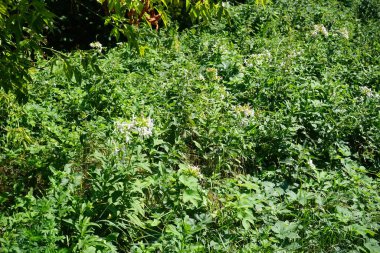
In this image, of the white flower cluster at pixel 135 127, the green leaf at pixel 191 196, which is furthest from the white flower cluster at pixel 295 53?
the green leaf at pixel 191 196

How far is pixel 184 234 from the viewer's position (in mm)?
2863

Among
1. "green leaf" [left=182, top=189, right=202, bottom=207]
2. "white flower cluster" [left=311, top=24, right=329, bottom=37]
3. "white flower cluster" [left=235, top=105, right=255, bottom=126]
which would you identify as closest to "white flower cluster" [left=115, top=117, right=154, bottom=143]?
"green leaf" [left=182, top=189, right=202, bottom=207]

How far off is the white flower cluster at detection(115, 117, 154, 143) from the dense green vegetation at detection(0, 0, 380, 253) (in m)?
0.01

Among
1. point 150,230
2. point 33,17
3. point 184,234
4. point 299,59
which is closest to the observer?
point 33,17

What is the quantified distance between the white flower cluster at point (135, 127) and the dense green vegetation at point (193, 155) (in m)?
0.01

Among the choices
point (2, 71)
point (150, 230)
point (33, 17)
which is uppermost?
point (33, 17)

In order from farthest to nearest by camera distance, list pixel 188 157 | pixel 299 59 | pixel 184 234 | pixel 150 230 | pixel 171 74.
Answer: pixel 299 59 < pixel 171 74 < pixel 188 157 < pixel 150 230 < pixel 184 234

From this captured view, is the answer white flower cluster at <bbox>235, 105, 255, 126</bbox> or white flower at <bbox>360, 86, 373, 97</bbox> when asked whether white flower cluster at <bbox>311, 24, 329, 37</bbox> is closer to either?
white flower at <bbox>360, 86, 373, 97</bbox>

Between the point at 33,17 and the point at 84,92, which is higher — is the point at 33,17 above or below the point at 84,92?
above

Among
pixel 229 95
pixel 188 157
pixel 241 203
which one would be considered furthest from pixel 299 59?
pixel 241 203

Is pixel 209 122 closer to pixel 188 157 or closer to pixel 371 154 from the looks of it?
pixel 188 157

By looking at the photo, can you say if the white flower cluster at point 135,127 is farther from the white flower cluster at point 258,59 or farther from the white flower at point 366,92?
the white flower at point 366,92

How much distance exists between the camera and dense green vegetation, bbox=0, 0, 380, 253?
118 inches

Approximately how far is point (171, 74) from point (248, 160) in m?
1.67
